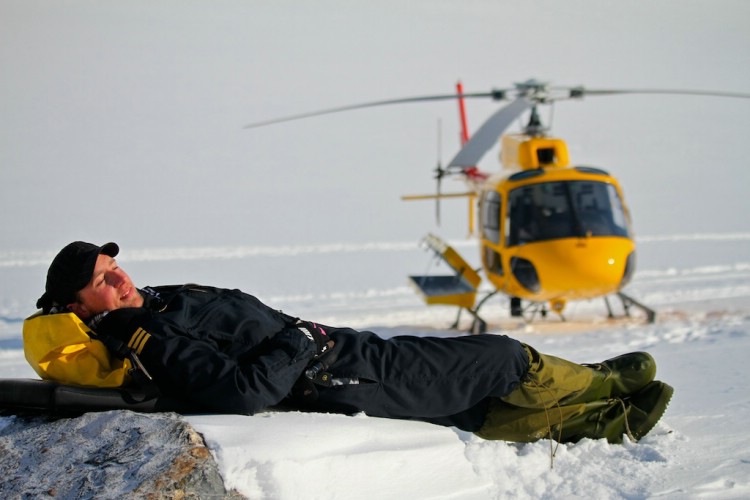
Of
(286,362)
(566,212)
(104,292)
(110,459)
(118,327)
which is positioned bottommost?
(566,212)

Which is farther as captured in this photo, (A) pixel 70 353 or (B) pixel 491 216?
(B) pixel 491 216

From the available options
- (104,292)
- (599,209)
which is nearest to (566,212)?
(599,209)

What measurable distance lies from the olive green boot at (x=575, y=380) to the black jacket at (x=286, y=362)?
8 centimetres

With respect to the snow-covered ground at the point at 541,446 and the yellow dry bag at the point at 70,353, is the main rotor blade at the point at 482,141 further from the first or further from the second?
the yellow dry bag at the point at 70,353

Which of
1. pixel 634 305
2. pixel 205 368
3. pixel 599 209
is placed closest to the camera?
pixel 205 368

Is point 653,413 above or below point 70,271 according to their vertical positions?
below

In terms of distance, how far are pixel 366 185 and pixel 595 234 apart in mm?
24782

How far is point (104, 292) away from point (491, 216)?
6.54m

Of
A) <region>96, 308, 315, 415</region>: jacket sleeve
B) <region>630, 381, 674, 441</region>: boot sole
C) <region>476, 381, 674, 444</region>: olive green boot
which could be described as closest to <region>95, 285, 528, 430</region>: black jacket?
<region>96, 308, 315, 415</region>: jacket sleeve

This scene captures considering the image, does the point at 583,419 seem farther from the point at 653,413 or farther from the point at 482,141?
the point at 482,141

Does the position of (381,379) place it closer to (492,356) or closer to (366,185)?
(492,356)

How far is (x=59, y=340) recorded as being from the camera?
10.3 feet

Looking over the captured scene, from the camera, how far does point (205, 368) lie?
3064mm

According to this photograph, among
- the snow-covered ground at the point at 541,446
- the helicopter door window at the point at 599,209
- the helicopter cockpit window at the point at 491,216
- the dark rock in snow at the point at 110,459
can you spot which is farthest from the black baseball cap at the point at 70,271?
the helicopter cockpit window at the point at 491,216
